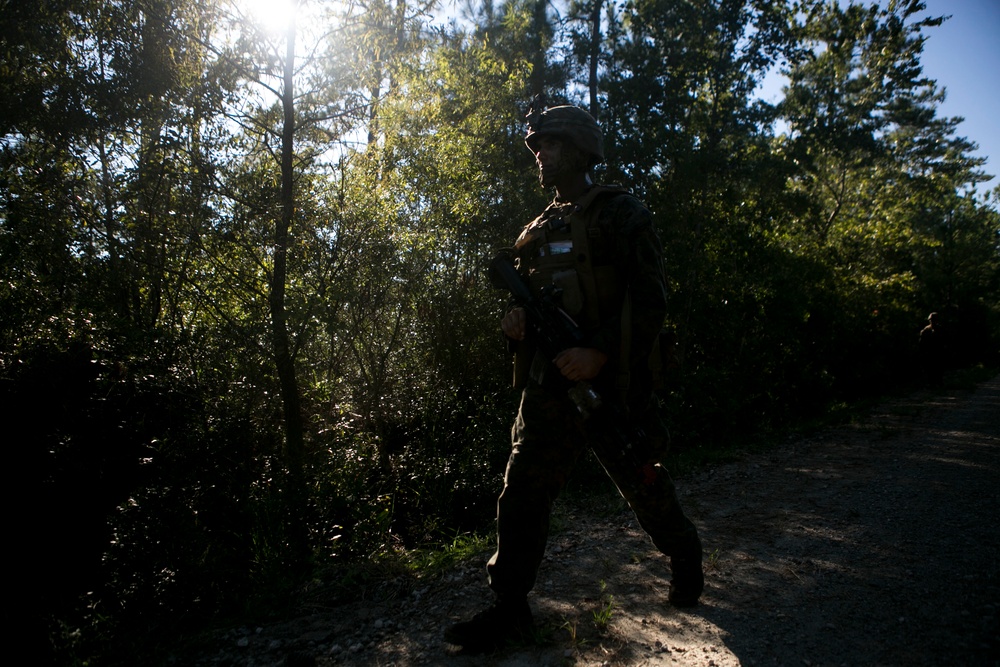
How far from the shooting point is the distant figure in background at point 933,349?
13.2 m

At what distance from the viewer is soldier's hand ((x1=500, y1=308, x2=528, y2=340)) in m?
2.92

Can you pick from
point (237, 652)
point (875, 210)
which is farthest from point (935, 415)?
point (875, 210)

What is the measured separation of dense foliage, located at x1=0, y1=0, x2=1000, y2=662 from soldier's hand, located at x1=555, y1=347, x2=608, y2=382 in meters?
2.23

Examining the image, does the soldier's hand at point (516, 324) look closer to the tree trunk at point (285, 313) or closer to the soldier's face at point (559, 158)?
the soldier's face at point (559, 158)

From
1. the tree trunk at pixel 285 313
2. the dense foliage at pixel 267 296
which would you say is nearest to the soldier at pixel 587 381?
the dense foliage at pixel 267 296

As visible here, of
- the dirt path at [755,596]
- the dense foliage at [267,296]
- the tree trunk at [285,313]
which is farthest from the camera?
the tree trunk at [285,313]

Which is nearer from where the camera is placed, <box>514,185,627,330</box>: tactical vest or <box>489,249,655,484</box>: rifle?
<box>489,249,655,484</box>: rifle

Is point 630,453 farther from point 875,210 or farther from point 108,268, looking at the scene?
point 875,210

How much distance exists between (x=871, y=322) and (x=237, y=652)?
14.8 meters

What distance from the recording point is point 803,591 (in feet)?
10.2

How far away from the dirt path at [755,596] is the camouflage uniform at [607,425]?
0.33 meters

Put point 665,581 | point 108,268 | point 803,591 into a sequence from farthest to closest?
point 108,268 → point 665,581 → point 803,591

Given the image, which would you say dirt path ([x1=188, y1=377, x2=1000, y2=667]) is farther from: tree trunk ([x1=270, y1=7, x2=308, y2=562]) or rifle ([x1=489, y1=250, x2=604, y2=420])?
tree trunk ([x1=270, y1=7, x2=308, y2=562])

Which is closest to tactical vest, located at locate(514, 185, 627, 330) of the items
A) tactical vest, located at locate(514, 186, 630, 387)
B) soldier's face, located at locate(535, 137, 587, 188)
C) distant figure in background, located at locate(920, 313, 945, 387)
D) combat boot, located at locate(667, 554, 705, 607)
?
tactical vest, located at locate(514, 186, 630, 387)
